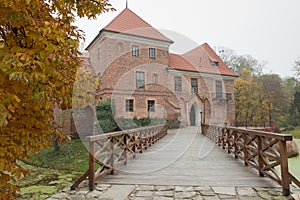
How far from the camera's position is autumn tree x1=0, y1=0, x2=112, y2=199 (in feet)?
4.68

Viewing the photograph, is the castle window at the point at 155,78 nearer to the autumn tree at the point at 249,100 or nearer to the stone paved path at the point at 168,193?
the autumn tree at the point at 249,100

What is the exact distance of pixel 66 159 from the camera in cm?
852

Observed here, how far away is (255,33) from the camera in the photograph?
34656mm

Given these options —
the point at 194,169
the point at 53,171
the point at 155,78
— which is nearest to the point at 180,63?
the point at 155,78

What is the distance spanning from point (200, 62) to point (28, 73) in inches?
880

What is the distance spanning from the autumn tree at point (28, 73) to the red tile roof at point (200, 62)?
746 inches

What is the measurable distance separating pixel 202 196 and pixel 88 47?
1837 centimetres

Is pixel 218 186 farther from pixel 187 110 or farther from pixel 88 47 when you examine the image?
pixel 88 47

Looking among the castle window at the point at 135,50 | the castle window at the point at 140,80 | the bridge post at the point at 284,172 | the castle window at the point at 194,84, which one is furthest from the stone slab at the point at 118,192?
the castle window at the point at 194,84

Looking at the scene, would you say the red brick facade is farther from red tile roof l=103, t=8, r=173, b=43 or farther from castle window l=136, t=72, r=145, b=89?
red tile roof l=103, t=8, r=173, b=43

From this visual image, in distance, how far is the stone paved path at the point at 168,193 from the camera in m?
2.91

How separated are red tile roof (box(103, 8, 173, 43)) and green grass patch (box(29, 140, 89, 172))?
31.7ft

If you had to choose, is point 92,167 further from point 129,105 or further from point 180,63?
point 180,63

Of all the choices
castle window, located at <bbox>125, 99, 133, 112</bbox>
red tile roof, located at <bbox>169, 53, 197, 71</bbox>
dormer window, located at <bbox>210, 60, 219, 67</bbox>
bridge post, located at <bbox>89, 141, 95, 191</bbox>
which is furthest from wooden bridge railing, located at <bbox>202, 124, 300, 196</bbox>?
dormer window, located at <bbox>210, 60, 219, 67</bbox>
